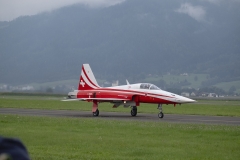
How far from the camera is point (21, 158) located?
2.07 metres

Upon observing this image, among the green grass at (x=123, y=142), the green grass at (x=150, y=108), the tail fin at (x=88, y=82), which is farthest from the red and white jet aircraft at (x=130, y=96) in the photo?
the green grass at (x=123, y=142)

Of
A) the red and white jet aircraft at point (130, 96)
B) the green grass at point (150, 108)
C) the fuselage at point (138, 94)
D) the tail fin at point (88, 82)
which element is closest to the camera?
the fuselage at point (138, 94)

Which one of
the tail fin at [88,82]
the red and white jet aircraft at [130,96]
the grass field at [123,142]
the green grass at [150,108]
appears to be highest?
the tail fin at [88,82]

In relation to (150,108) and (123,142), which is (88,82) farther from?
(123,142)

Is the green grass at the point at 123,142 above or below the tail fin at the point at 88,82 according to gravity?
below

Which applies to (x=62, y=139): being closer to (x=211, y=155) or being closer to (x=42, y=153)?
(x=42, y=153)

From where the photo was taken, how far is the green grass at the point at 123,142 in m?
13.5

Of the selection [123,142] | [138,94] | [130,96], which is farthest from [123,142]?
[130,96]

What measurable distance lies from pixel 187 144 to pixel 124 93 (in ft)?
66.1

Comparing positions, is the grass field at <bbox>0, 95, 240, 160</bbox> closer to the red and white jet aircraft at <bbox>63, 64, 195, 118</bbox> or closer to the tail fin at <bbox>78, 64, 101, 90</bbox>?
the red and white jet aircraft at <bbox>63, 64, 195, 118</bbox>

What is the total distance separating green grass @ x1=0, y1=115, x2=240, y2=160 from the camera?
13453mm

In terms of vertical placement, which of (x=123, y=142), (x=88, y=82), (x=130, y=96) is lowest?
(x=123, y=142)

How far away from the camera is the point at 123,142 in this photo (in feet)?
53.1

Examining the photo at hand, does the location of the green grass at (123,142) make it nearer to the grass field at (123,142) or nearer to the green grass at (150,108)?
the grass field at (123,142)
